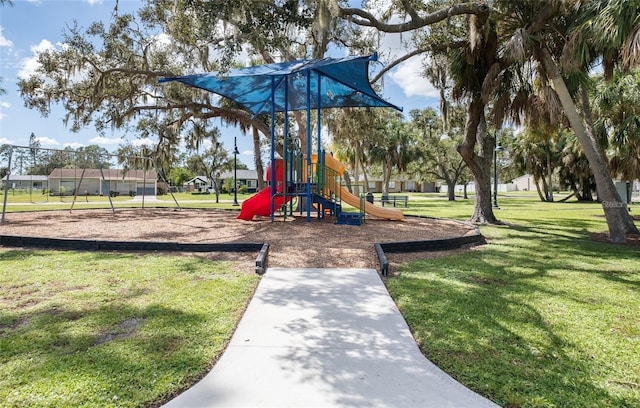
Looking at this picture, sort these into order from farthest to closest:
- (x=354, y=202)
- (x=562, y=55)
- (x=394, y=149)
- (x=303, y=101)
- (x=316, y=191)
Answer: (x=394, y=149), (x=303, y=101), (x=354, y=202), (x=316, y=191), (x=562, y=55)

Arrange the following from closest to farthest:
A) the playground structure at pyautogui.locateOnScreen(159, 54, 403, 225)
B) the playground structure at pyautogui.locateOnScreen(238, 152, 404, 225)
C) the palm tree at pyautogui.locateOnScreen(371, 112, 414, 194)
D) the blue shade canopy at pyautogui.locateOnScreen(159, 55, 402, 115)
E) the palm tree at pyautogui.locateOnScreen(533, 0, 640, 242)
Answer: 1. the palm tree at pyautogui.locateOnScreen(533, 0, 640, 242)
2. the blue shade canopy at pyautogui.locateOnScreen(159, 55, 402, 115)
3. the playground structure at pyautogui.locateOnScreen(159, 54, 403, 225)
4. the playground structure at pyautogui.locateOnScreen(238, 152, 404, 225)
5. the palm tree at pyautogui.locateOnScreen(371, 112, 414, 194)

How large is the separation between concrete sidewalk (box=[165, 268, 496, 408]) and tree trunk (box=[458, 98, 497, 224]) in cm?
911

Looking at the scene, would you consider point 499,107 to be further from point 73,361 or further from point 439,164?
point 439,164

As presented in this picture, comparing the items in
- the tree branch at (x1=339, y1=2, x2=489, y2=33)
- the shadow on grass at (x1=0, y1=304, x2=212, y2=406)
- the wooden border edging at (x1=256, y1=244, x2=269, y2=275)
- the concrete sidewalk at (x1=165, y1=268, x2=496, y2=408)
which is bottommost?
the concrete sidewalk at (x1=165, y1=268, x2=496, y2=408)

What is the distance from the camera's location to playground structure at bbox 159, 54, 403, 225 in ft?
32.1

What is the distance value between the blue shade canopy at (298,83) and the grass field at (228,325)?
16.6ft

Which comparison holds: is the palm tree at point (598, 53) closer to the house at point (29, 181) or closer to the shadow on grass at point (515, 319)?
the shadow on grass at point (515, 319)

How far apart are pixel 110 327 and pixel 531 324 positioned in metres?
4.10

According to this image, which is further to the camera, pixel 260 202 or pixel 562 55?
pixel 260 202

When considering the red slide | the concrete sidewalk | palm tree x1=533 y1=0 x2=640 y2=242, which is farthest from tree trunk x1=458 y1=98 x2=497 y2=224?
the concrete sidewalk

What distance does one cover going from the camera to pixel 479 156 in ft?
42.3

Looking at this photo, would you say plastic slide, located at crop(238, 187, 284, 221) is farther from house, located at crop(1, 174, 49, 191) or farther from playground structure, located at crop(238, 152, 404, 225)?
house, located at crop(1, 174, 49, 191)

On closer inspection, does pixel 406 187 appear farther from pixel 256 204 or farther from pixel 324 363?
pixel 324 363

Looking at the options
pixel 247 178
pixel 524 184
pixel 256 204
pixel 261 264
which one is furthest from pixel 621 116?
pixel 524 184
